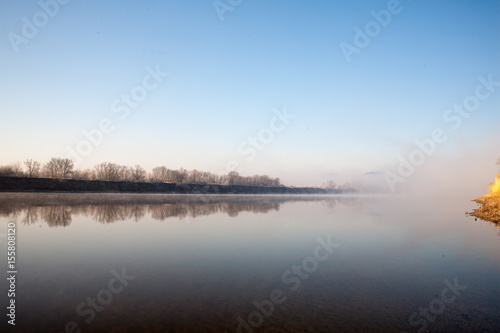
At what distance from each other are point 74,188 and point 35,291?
66.6m

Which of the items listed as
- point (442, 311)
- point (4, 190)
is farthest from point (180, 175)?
point (442, 311)

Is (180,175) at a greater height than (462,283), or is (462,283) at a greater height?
(180,175)

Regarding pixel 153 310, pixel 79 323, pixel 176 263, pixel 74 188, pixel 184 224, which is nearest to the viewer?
pixel 79 323

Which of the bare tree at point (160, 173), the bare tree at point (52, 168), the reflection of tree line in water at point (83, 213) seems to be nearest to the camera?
the reflection of tree line in water at point (83, 213)

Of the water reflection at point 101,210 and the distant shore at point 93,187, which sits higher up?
the distant shore at point 93,187

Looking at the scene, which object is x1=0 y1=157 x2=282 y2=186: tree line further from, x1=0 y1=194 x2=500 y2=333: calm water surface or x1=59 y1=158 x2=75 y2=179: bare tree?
x1=0 y1=194 x2=500 y2=333: calm water surface

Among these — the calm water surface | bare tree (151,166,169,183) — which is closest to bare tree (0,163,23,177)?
bare tree (151,166,169,183)

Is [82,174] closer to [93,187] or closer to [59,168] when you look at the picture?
[59,168]

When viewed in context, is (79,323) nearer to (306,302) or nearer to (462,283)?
(306,302)

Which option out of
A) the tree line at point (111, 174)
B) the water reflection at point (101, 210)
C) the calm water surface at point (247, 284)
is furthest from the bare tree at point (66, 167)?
the calm water surface at point (247, 284)

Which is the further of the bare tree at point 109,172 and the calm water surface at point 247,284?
the bare tree at point 109,172

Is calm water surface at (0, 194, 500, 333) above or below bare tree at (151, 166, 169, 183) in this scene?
below

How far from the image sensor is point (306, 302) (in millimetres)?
6309

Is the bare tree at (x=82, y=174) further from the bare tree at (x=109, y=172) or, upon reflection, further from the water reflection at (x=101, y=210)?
the water reflection at (x=101, y=210)
